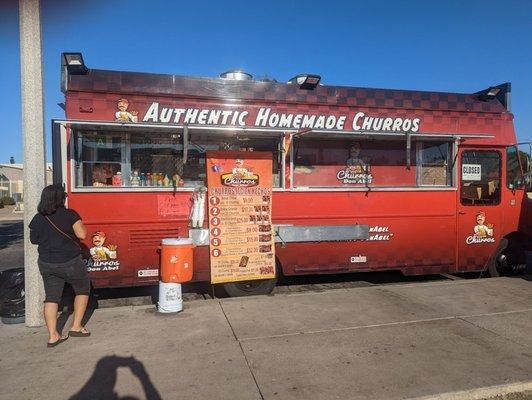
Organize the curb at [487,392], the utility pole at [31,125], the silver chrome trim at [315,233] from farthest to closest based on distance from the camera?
the silver chrome trim at [315,233] < the utility pole at [31,125] < the curb at [487,392]

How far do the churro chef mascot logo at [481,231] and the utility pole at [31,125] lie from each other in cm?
643

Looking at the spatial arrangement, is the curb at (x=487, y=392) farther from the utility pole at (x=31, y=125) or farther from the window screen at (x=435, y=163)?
the utility pole at (x=31, y=125)

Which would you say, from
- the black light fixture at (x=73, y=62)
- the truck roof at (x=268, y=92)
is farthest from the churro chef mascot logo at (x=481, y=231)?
the black light fixture at (x=73, y=62)

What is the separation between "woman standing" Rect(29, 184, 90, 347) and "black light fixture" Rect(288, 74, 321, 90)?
12.1 ft

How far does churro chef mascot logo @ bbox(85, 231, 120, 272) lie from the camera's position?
5.88 metres

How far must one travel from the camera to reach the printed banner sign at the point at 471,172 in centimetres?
739

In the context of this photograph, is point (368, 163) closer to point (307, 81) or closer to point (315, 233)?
point (315, 233)

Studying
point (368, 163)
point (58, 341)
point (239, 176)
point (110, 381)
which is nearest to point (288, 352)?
point (110, 381)

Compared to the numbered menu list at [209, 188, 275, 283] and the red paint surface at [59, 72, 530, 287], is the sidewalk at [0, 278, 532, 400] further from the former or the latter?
the red paint surface at [59, 72, 530, 287]

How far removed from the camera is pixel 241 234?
6402mm

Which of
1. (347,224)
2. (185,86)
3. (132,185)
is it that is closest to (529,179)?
(347,224)

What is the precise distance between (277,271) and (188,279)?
1472 millimetres

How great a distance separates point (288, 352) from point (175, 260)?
6.57ft

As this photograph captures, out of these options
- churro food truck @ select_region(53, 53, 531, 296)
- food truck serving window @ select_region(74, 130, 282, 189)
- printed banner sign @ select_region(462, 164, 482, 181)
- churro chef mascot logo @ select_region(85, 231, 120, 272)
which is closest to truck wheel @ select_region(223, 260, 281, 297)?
churro food truck @ select_region(53, 53, 531, 296)
